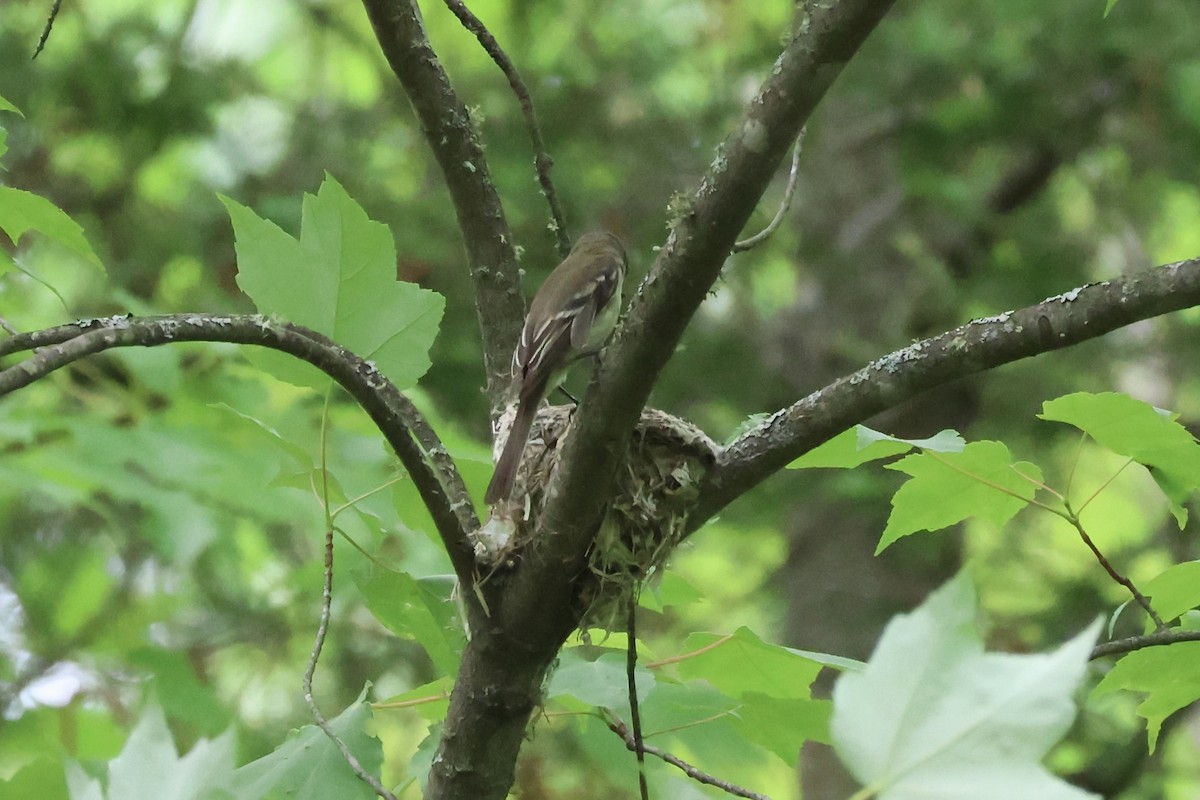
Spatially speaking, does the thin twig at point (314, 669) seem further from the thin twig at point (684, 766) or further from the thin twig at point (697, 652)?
the thin twig at point (697, 652)

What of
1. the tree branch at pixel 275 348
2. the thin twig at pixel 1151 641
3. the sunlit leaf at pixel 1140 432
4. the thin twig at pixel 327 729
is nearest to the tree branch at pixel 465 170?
the tree branch at pixel 275 348

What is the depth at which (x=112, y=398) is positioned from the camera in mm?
4156

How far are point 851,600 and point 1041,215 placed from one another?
2.42 metres

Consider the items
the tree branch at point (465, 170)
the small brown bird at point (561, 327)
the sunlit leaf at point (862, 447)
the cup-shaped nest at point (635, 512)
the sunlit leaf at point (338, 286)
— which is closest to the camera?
the sunlit leaf at point (862, 447)

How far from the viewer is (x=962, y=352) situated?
5.63ft

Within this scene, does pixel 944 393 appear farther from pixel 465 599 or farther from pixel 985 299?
pixel 465 599

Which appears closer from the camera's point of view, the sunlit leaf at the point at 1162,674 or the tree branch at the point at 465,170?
the sunlit leaf at the point at 1162,674

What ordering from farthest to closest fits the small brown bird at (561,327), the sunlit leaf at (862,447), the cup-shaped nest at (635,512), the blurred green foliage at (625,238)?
1. the blurred green foliage at (625,238)
2. the small brown bird at (561,327)
3. the cup-shaped nest at (635,512)
4. the sunlit leaf at (862,447)

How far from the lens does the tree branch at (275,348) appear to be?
4.68 feet

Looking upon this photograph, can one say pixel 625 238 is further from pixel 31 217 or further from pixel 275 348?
pixel 275 348

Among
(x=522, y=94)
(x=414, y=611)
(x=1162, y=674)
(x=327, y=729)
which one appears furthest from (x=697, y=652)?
(x=522, y=94)

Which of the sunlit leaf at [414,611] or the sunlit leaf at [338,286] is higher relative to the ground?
the sunlit leaf at [338,286]

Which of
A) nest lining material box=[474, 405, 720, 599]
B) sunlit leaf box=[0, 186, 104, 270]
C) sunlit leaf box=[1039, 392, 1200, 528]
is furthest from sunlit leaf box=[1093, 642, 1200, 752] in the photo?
sunlit leaf box=[0, 186, 104, 270]

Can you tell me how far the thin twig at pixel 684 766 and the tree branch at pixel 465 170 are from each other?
82 cm
